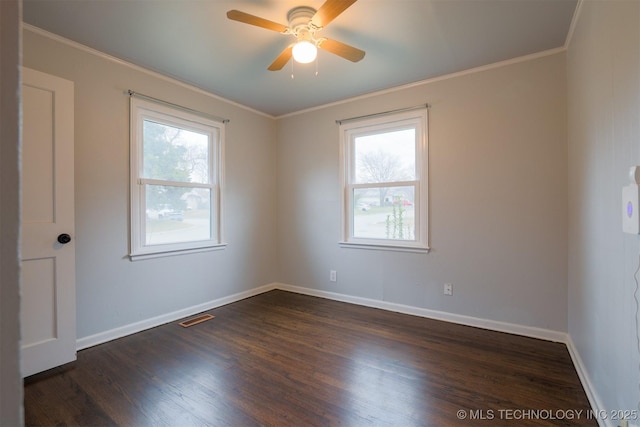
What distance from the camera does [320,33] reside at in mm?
2426

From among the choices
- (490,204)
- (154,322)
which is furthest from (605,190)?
(154,322)

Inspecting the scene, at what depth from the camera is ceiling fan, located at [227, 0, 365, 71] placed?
188 cm

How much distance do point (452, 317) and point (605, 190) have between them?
1.93 metres

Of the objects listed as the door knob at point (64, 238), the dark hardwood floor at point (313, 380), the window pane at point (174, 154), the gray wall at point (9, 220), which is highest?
the window pane at point (174, 154)

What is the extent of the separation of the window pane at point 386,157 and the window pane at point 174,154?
182 cm

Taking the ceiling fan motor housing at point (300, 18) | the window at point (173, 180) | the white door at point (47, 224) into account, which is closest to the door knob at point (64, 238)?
the white door at point (47, 224)

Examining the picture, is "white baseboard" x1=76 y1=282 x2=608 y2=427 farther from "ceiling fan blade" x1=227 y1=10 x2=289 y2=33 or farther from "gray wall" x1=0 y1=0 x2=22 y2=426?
"ceiling fan blade" x1=227 y1=10 x2=289 y2=33

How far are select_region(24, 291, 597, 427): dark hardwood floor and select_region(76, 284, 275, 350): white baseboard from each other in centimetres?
9

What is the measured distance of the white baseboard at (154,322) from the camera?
2600 millimetres

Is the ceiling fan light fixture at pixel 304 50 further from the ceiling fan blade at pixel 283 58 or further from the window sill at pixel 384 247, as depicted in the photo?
the window sill at pixel 384 247

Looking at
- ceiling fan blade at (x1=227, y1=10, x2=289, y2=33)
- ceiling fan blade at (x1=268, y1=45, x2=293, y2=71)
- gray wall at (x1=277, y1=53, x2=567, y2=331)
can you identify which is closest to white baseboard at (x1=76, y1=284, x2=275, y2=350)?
gray wall at (x1=277, y1=53, x2=567, y2=331)

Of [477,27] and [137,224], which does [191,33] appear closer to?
[137,224]

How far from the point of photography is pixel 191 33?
2.40 m

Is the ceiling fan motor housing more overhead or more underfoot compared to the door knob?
more overhead
